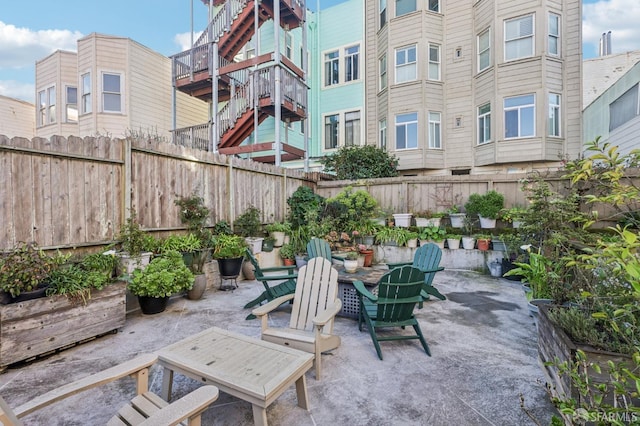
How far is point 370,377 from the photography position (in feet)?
8.71

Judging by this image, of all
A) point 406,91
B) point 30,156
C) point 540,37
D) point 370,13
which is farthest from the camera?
point 370,13

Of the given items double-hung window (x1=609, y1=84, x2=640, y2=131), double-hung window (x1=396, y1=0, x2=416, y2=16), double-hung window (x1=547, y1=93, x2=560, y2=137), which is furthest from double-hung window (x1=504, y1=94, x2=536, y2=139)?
double-hung window (x1=396, y1=0, x2=416, y2=16)

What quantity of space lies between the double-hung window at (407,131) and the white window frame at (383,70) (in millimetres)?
1555

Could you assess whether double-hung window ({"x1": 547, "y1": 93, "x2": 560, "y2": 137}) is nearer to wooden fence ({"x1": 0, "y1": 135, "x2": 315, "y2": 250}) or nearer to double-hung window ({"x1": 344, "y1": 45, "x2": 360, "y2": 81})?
double-hung window ({"x1": 344, "y1": 45, "x2": 360, "y2": 81})

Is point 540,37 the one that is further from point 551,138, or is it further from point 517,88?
point 551,138

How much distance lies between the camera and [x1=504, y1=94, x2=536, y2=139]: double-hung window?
9.80 meters

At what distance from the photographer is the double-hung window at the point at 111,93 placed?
11578mm

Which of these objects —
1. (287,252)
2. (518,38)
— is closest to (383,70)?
(518,38)

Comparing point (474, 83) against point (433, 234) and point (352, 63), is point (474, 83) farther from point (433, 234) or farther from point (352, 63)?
point (433, 234)

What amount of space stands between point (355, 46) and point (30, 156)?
12.1 metres

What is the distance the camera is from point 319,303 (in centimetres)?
310

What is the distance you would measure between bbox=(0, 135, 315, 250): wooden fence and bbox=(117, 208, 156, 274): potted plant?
126mm

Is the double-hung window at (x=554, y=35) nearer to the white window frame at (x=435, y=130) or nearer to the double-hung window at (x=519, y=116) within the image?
the double-hung window at (x=519, y=116)

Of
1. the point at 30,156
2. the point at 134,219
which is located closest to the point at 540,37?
the point at 134,219
